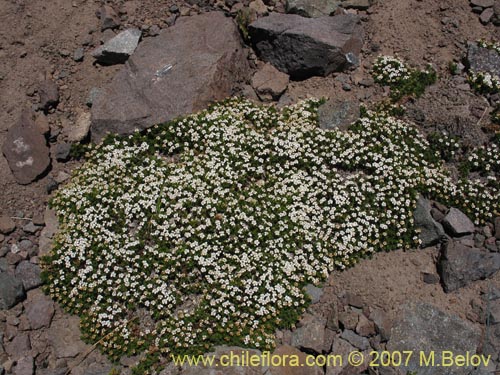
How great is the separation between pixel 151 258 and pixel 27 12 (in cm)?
663

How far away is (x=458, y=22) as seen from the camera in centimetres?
1042

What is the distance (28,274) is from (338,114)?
6099 mm

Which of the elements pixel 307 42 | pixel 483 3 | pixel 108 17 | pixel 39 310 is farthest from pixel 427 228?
pixel 108 17

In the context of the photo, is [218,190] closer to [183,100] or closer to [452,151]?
[183,100]

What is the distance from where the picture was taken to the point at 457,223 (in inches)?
320

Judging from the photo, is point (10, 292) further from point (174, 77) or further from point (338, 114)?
point (338, 114)

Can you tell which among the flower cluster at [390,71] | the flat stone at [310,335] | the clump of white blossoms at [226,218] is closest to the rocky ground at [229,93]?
the flat stone at [310,335]

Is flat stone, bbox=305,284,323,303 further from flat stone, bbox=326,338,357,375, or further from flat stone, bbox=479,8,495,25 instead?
flat stone, bbox=479,8,495,25

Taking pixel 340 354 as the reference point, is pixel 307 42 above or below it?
above

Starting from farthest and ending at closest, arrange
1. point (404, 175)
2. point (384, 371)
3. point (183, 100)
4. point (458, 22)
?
point (458, 22) → point (183, 100) → point (404, 175) → point (384, 371)

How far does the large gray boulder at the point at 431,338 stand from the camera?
7.24 m

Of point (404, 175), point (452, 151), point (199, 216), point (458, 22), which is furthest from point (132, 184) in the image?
point (458, 22)

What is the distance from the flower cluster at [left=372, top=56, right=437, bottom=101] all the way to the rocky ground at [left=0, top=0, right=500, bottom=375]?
8.5 inches

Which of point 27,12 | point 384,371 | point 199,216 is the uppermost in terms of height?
point 27,12
